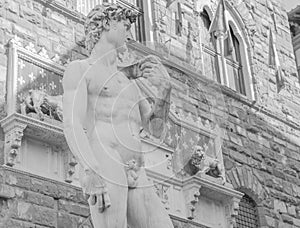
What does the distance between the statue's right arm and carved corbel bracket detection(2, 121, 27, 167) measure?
2.13 metres

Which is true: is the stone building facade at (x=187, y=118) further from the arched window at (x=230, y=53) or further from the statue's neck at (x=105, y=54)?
the statue's neck at (x=105, y=54)

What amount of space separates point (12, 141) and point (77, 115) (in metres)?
2.35

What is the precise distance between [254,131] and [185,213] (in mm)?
2701

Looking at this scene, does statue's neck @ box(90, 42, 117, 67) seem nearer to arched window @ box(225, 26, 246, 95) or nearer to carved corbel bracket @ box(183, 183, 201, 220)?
carved corbel bracket @ box(183, 183, 201, 220)

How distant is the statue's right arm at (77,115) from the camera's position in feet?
15.7

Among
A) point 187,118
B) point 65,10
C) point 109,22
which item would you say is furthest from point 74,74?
point 187,118

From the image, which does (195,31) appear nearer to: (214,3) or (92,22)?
(214,3)

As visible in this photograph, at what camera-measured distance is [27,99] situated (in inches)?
293

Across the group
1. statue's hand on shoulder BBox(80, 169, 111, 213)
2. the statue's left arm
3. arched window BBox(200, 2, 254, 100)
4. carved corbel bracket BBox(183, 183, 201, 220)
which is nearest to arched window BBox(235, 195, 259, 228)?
carved corbel bracket BBox(183, 183, 201, 220)

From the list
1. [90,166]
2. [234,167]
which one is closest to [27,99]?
[90,166]

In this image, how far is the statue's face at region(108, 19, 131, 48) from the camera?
17.7 feet

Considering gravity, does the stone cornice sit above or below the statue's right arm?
above

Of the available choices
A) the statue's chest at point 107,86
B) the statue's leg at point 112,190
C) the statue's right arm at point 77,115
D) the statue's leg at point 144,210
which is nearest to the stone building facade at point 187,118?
the statue's chest at point 107,86

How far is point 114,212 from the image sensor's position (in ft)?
15.3
